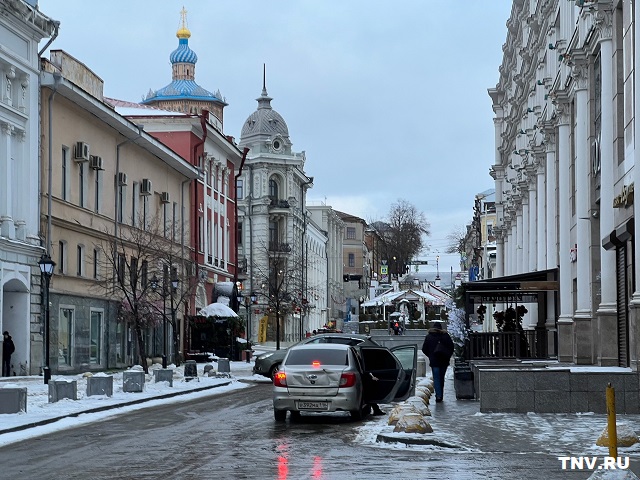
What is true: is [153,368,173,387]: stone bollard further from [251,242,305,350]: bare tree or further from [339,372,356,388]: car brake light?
[251,242,305,350]: bare tree

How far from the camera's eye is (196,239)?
6344 cm

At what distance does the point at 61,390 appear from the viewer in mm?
26172

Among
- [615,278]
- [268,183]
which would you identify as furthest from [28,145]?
[268,183]

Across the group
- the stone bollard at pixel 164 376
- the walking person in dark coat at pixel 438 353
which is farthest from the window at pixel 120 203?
the walking person in dark coat at pixel 438 353

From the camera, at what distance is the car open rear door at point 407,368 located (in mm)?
25188

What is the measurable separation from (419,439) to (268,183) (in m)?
89.2

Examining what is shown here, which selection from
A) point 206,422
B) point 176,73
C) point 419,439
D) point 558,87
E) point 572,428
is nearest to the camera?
point 419,439

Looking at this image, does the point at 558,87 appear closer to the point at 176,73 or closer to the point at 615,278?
the point at 615,278

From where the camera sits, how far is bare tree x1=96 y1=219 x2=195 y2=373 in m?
43.8

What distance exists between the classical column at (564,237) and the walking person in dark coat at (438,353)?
10.5m

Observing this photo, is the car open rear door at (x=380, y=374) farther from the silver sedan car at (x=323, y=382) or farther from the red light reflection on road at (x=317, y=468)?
the red light reflection on road at (x=317, y=468)

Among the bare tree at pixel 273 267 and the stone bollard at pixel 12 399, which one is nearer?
the stone bollard at pixel 12 399

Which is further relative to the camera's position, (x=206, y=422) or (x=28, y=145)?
(x=28, y=145)

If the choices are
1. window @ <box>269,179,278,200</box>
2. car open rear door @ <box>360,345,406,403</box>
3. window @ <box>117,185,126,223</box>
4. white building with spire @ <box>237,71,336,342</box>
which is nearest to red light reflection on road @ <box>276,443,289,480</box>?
car open rear door @ <box>360,345,406,403</box>
